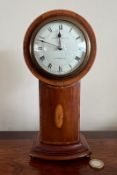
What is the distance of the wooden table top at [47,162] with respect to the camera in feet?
2.37

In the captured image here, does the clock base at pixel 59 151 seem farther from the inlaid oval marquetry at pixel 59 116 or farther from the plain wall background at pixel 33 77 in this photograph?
the plain wall background at pixel 33 77

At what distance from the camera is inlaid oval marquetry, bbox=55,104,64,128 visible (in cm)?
76

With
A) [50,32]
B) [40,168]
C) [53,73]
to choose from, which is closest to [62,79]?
[53,73]

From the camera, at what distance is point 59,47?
2.35ft

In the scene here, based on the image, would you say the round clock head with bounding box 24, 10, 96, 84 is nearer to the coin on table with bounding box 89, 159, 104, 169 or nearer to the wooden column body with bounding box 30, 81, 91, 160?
the wooden column body with bounding box 30, 81, 91, 160

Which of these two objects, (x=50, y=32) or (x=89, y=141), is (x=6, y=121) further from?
(x=50, y=32)

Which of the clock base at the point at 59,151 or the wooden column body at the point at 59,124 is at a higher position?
the wooden column body at the point at 59,124

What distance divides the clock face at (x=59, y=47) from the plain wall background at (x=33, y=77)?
298 mm

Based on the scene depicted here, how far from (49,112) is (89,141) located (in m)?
0.24

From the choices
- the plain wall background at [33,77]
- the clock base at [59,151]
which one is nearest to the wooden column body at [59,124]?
the clock base at [59,151]

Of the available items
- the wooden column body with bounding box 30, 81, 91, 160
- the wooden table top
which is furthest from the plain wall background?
the wooden column body with bounding box 30, 81, 91, 160

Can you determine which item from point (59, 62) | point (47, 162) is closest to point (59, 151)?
point (47, 162)

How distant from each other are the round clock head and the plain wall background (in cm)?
29

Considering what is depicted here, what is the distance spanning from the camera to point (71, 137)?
79 cm
